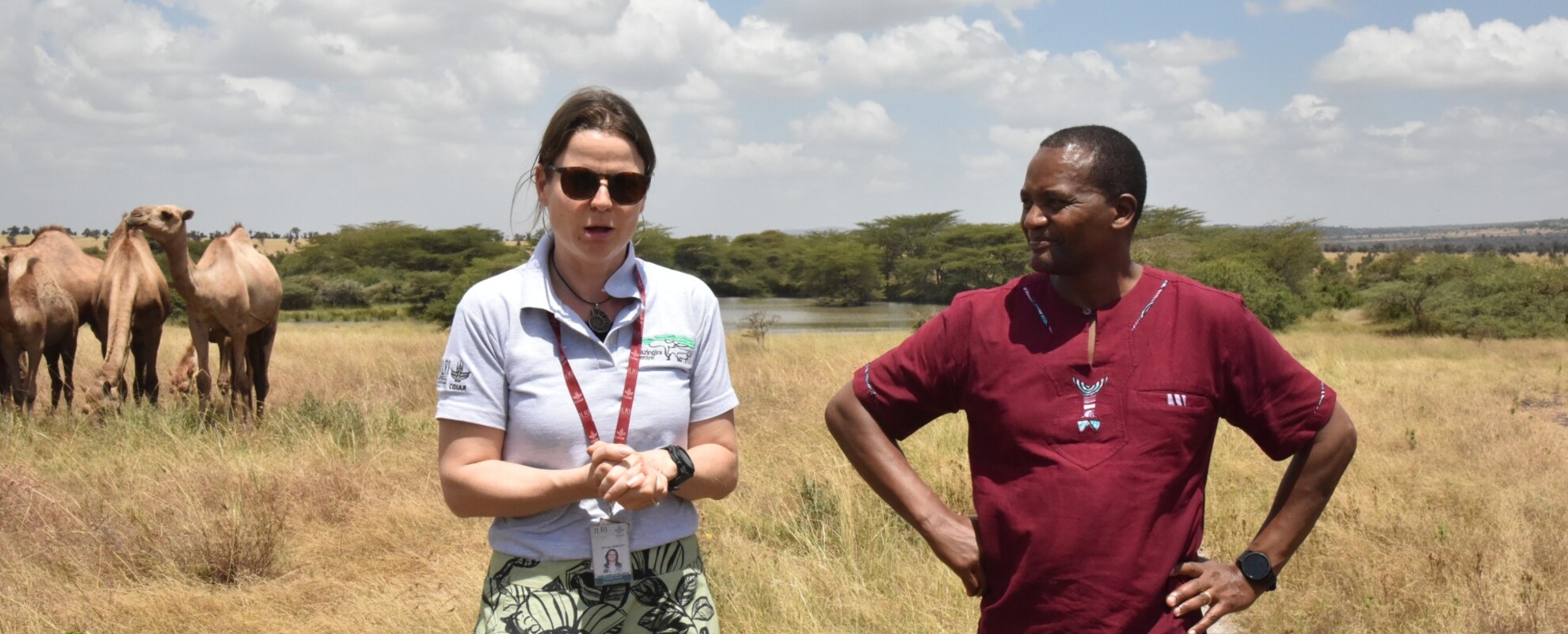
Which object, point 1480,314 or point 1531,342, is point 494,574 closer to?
point 1531,342

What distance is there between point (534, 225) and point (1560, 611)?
4498 millimetres

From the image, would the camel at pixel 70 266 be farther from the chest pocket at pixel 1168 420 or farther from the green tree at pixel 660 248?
the green tree at pixel 660 248

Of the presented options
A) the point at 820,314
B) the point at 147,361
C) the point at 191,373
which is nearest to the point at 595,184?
the point at 191,373

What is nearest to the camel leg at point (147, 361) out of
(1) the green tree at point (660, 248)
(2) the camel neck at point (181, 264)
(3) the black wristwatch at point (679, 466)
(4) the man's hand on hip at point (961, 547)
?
(2) the camel neck at point (181, 264)

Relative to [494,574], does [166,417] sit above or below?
below

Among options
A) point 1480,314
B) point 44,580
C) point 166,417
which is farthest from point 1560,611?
point 1480,314

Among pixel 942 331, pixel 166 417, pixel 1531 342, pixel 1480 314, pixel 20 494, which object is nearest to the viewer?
pixel 942 331

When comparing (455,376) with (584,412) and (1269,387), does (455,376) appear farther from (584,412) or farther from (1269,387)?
(1269,387)

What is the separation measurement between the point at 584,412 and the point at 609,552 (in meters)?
0.26

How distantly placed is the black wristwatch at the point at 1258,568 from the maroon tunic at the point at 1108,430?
10cm

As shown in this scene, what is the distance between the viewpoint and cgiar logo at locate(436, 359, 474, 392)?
204 cm

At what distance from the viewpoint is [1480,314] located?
86.3 feet

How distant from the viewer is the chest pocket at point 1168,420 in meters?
2.07

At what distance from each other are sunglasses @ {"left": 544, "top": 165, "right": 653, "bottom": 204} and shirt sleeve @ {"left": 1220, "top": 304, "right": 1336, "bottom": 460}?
1153 millimetres
